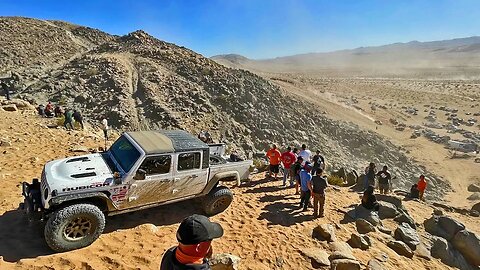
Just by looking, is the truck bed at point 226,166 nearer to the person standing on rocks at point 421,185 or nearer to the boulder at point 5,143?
the boulder at point 5,143

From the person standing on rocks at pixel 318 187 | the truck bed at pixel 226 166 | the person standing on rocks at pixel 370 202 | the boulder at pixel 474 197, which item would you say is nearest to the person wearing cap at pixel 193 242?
the truck bed at pixel 226 166

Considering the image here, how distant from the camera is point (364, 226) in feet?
31.4

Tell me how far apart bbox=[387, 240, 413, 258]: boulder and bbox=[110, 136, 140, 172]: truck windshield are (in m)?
6.79

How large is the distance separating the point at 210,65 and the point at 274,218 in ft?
73.4

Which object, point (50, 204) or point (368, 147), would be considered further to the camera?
point (368, 147)

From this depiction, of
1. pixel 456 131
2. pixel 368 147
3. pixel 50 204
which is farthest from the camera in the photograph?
pixel 456 131

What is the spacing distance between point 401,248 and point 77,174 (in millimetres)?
7985

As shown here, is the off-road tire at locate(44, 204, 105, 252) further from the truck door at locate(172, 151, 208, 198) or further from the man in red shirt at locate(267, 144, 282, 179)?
the man in red shirt at locate(267, 144, 282, 179)

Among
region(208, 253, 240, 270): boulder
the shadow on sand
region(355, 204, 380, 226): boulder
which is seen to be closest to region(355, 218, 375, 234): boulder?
region(355, 204, 380, 226): boulder

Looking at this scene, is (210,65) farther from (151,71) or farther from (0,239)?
(0,239)

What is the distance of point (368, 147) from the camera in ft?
87.5

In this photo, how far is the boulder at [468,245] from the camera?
32.6 feet

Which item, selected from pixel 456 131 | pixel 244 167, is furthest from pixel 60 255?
pixel 456 131

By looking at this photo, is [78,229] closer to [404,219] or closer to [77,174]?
[77,174]
